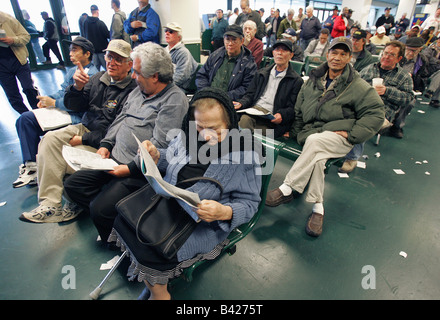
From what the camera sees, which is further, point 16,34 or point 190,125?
point 16,34

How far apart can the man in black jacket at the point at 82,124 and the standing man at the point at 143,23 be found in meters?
3.72

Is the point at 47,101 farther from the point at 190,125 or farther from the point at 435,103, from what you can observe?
the point at 435,103

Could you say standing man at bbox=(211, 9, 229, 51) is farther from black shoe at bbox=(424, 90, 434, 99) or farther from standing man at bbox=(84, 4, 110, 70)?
black shoe at bbox=(424, 90, 434, 99)

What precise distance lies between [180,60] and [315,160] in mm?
2520

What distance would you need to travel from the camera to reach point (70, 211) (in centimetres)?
229

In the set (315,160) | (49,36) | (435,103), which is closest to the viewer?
(315,160)

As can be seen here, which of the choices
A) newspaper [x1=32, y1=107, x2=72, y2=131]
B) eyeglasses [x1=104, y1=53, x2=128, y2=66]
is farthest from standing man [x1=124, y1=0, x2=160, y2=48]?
eyeglasses [x1=104, y1=53, x2=128, y2=66]

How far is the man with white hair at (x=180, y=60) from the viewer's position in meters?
3.60

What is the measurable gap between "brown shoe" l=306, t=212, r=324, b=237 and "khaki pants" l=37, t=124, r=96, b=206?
229 centimetres

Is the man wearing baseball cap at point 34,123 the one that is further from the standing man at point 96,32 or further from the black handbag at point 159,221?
the standing man at point 96,32

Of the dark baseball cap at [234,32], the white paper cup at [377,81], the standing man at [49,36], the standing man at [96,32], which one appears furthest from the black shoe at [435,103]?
the standing man at [49,36]

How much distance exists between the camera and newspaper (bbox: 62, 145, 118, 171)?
5.52ft

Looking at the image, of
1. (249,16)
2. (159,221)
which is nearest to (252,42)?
(249,16)

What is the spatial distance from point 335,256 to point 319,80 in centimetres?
176
